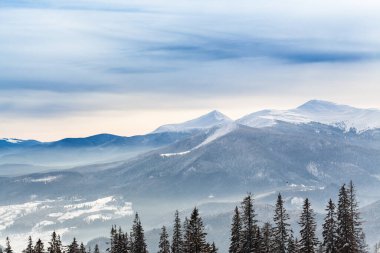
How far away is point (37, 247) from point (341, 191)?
148ft

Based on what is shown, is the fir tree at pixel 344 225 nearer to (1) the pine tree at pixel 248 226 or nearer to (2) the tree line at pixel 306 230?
(2) the tree line at pixel 306 230

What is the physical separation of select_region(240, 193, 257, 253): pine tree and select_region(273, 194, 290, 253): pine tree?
10.2ft

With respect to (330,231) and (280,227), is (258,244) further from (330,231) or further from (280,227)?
(330,231)

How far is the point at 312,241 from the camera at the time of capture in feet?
242

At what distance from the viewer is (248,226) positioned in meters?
79.8

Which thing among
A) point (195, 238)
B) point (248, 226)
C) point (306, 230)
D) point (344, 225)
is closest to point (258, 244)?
point (248, 226)

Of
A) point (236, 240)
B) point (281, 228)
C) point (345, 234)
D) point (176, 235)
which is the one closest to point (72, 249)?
point (176, 235)

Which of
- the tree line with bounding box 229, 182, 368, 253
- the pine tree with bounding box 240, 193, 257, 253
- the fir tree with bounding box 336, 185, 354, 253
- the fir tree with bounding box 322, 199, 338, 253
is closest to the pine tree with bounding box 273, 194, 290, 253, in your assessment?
the tree line with bounding box 229, 182, 368, 253

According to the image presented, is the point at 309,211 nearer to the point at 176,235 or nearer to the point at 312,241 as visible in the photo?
the point at 312,241

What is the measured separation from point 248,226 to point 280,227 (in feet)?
14.4

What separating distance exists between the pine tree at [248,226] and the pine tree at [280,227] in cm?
310

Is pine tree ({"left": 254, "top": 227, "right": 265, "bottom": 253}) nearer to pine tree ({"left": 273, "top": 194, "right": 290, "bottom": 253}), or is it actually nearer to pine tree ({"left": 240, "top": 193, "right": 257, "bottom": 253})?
pine tree ({"left": 240, "top": 193, "right": 257, "bottom": 253})

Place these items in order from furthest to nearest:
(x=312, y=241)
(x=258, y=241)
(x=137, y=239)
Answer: (x=137, y=239)
(x=258, y=241)
(x=312, y=241)

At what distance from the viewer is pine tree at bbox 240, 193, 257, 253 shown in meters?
78.2
